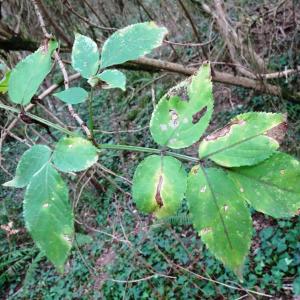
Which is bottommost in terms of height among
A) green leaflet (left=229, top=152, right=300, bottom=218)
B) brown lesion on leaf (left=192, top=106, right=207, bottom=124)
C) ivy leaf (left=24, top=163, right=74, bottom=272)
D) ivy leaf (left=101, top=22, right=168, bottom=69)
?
green leaflet (left=229, top=152, right=300, bottom=218)

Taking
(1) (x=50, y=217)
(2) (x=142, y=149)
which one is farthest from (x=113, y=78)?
(1) (x=50, y=217)

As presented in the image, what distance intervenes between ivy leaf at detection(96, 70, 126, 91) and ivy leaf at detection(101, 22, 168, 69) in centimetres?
2

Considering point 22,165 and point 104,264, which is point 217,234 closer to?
point 22,165

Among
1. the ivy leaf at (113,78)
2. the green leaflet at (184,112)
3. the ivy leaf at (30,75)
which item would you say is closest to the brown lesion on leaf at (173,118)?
the green leaflet at (184,112)

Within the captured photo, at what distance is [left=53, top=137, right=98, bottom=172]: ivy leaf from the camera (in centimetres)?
55

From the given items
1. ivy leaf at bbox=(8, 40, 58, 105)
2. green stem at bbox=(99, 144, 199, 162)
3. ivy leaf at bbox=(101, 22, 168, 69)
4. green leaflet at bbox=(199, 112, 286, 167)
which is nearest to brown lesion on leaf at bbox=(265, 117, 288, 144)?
green leaflet at bbox=(199, 112, 286, 167)

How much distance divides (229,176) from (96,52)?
0.32 metres

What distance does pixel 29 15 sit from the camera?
3596mm

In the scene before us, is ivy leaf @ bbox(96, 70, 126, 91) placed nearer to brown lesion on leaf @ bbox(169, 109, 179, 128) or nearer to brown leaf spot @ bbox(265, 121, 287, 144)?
brown lesion on leaf @ bbox(169, 109, 179, 128)

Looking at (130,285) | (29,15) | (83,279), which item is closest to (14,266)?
(83,279)

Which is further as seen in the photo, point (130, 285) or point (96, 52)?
point (130, 285)

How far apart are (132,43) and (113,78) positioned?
0.06 m

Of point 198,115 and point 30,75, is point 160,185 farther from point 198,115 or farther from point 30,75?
point 30,75

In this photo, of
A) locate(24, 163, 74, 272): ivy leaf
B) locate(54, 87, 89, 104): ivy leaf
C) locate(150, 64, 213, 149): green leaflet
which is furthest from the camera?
locate(54, 87, 89, 104): ivy leaf
